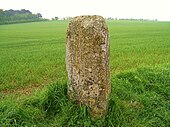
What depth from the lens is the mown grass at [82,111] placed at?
5164 mm

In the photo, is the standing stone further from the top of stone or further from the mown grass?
the mown grass

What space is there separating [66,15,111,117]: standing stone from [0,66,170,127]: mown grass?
0.23 metres

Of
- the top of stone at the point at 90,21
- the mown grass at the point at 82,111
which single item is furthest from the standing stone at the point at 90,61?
the mown grass at the point at 82,111

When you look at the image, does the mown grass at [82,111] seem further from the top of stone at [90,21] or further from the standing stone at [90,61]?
the top of stone at [90,21]

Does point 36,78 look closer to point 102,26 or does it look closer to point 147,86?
point 147,86

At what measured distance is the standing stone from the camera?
5.03m

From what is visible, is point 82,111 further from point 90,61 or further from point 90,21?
point 90,21

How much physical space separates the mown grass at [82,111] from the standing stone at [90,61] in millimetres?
229

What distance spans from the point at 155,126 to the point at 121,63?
839 centimetres

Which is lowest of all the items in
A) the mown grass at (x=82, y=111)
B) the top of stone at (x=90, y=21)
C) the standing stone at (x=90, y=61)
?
the mown grass at (x=82, y=111)

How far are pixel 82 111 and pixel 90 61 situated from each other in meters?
0.90

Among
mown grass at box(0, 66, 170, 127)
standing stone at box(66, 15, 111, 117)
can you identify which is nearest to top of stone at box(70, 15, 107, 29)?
standing stone at box(66, 15, 111, 117)

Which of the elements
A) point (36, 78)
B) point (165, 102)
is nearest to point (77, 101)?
point (165, 102)

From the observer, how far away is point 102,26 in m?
5.07
